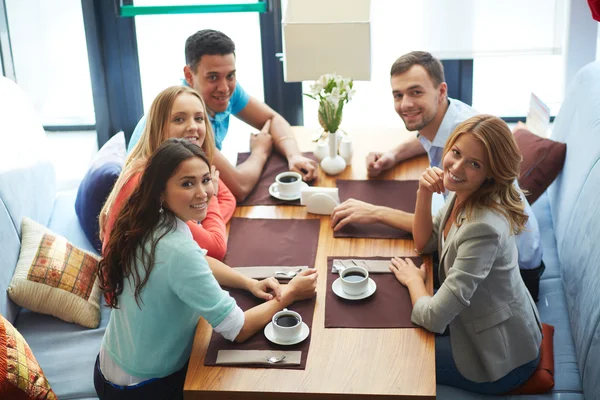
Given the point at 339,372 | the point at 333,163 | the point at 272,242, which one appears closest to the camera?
the point at 339,372

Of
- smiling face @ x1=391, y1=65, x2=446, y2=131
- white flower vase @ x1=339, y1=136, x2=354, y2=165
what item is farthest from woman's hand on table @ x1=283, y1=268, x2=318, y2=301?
white flower vase @ x1=339, y1=136, x2=354, y2=165

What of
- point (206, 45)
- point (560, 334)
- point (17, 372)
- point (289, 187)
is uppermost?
point (206, 45)

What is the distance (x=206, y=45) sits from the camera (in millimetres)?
2768

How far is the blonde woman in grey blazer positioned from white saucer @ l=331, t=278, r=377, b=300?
0.08 m

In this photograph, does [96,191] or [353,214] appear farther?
[96,191]

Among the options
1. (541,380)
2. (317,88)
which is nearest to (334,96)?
(317,88)

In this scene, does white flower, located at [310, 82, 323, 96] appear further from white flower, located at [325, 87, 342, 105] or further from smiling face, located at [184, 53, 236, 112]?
smiling face, located at [184, 53, 236, 112]

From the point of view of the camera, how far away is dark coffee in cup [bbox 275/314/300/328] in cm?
195

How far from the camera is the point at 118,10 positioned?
365 centimetres

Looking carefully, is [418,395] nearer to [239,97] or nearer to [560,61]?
[239,97]

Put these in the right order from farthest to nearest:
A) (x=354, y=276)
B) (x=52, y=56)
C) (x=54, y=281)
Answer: (x=52, y=56)
(x=54, y=281)
(x=354, y=276)

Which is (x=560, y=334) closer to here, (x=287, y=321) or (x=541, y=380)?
(x=541, y=380)

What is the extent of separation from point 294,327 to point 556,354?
0.94 m

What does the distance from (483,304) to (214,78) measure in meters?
1.34
